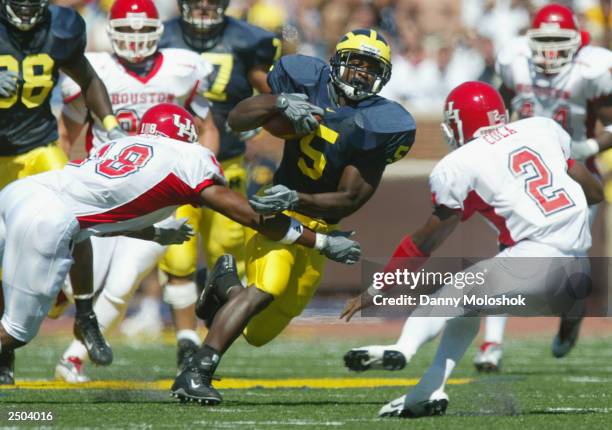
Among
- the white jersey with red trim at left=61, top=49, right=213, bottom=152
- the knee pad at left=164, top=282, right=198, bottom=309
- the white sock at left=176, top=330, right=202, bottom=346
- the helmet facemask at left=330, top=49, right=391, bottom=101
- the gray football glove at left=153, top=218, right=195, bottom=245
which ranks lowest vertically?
the white sock at left=176, top=330, right=202, bottom=346

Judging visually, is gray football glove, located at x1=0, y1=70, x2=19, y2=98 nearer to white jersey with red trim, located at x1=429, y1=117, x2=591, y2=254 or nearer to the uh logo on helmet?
the uh logo on helmet

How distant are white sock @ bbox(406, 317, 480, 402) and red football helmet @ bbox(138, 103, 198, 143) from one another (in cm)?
152

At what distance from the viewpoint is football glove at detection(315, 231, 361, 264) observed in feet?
18.3

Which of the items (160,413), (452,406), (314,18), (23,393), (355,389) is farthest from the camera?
(314,18)

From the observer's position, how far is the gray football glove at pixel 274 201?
5445mm

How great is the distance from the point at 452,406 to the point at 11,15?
309cm

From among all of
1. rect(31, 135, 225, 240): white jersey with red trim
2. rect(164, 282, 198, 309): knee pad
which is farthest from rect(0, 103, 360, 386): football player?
A: rect(164, 282, 198, 309): knee pad

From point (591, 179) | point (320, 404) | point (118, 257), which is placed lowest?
point (118, 257)

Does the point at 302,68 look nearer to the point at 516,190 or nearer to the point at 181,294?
the point at 516,190

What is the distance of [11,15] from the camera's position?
7.05 meters

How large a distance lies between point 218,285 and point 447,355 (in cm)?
119

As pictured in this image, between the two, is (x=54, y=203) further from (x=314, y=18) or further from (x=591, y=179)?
(x=314, y=18)

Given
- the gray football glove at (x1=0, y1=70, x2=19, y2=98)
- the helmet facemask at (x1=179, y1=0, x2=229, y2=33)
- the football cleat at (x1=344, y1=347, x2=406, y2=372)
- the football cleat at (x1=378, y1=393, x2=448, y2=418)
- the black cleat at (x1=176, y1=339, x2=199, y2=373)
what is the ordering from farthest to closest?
the helmet facemask at (x1=179, y1=0, x2=229, y2=33) → the black cleat at (x1=176, y1=339, x2=199, y2=373) → the gray football glove at (x1=0, y1=70, x2=19, y2=98) → the football cleat at (x1=378, y1=393, x2=448, y2=418) → the football cleat at (x1=344, y1=347, x2=406, y2=372)

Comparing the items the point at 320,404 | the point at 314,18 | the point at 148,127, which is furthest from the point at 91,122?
the point at 314,18
